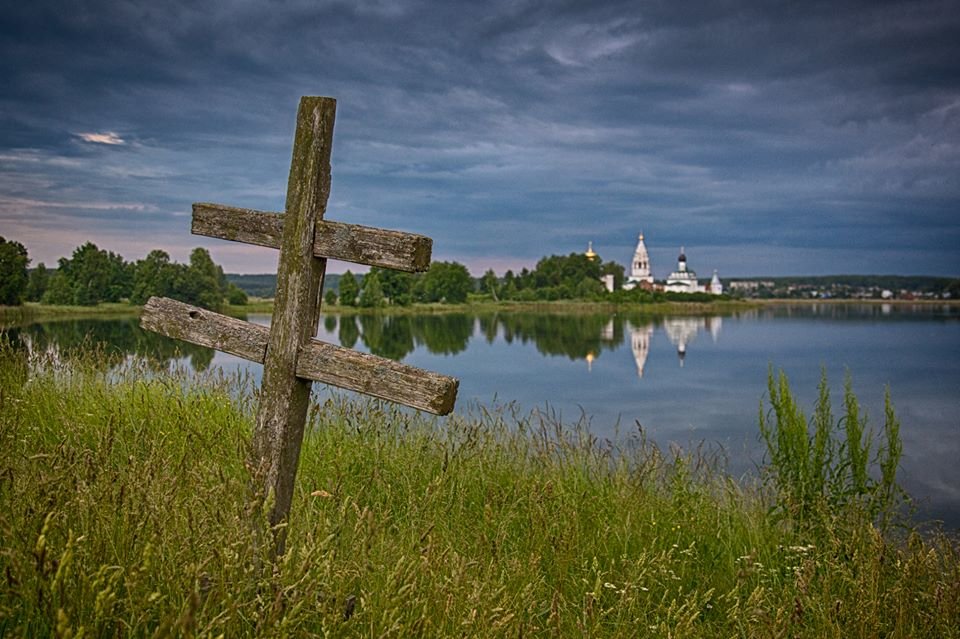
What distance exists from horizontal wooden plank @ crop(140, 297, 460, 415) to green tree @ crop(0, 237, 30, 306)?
2859 centimetres

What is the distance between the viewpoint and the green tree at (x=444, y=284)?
91062 mm

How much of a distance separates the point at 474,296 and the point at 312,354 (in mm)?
104560

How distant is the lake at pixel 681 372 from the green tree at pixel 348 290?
18.0 m

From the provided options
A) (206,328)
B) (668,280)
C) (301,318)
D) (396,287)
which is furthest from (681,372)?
(668,280)

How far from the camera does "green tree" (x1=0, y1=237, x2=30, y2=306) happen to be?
2803 cm

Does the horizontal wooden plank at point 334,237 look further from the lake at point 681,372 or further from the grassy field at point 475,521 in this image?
the lake at point 681,372

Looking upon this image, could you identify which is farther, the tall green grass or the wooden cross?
the tall green grass

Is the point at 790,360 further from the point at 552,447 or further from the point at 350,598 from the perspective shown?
the point at 350,598

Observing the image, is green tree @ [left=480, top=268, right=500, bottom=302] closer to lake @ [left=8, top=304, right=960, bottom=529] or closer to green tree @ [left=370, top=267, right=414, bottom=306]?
green tree @ [left=370, top=267, right=414, bottom=306]

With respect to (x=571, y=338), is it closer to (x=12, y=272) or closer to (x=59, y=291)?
(x=59, y=291)

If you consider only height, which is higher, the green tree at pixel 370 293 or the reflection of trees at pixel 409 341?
the green tree at pixel 370 293

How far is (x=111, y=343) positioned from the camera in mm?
23266

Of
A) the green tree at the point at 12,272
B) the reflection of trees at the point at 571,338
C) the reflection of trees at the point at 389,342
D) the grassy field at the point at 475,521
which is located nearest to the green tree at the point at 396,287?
the reflection of trees at the point at 571,338

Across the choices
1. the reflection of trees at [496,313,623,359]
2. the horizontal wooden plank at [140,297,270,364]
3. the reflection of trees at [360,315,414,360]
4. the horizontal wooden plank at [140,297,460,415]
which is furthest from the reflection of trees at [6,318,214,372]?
the reflection of trees at [496,313,623,359]
